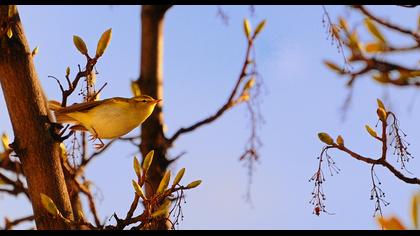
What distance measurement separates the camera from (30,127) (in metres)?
1.79

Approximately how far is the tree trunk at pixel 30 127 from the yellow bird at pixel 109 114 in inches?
2.9

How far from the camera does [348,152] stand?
170 cm

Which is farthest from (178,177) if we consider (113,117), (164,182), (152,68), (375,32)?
(152,68)

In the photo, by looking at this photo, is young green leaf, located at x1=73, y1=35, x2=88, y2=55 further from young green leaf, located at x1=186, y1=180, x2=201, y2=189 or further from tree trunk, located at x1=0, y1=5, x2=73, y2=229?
young green leaf, located at x1=186, y1=180, x2=201, y2=189

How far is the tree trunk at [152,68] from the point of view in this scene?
333 centimetres

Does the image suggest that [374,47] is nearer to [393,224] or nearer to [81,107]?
[393,224]

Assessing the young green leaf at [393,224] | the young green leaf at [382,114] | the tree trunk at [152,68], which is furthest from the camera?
the tree trunk at [152,68]

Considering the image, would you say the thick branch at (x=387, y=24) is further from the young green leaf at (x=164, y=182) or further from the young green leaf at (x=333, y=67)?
the young green leaf at (x=164, y=182)

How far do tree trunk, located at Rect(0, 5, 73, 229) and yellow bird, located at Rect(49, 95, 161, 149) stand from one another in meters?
0.07

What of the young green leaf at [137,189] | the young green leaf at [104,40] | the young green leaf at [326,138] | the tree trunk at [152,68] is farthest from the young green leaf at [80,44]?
the tree trunk at [152,68]

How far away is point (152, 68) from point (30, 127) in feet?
5.78

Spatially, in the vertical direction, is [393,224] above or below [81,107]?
below
